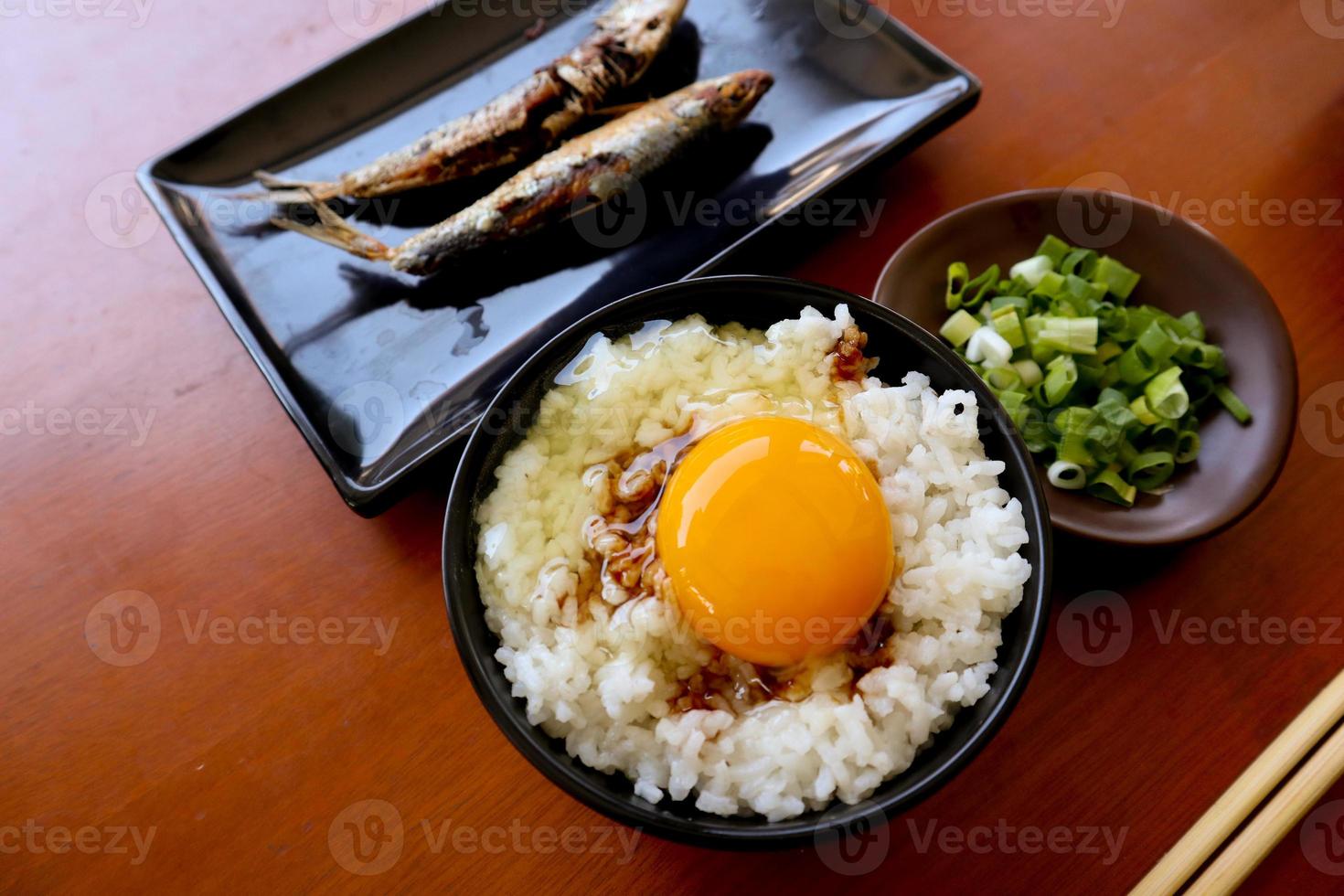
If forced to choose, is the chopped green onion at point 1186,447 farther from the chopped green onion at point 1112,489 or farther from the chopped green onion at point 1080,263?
the chopped green onion at point 1080,263

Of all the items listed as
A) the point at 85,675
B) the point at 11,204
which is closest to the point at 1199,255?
the point at 85,675

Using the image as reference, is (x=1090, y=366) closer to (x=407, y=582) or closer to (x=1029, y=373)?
(x=1029, y=373)

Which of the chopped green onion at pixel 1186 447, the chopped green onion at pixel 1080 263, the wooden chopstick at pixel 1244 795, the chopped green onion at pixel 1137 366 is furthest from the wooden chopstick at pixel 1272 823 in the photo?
the chopped green onion at pixel 1080 263

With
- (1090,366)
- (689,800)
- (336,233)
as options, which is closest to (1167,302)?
(1090,366)

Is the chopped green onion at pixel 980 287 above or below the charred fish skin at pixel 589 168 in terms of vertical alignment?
below

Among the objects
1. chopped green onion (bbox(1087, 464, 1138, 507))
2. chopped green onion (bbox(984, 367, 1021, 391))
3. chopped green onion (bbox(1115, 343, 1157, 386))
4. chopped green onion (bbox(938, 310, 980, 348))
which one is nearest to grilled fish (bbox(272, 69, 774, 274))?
chopped green onion (bbox(938, 310, 980, 348))

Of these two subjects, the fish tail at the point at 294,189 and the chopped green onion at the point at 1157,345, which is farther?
the fish tail at the point at 294,189
